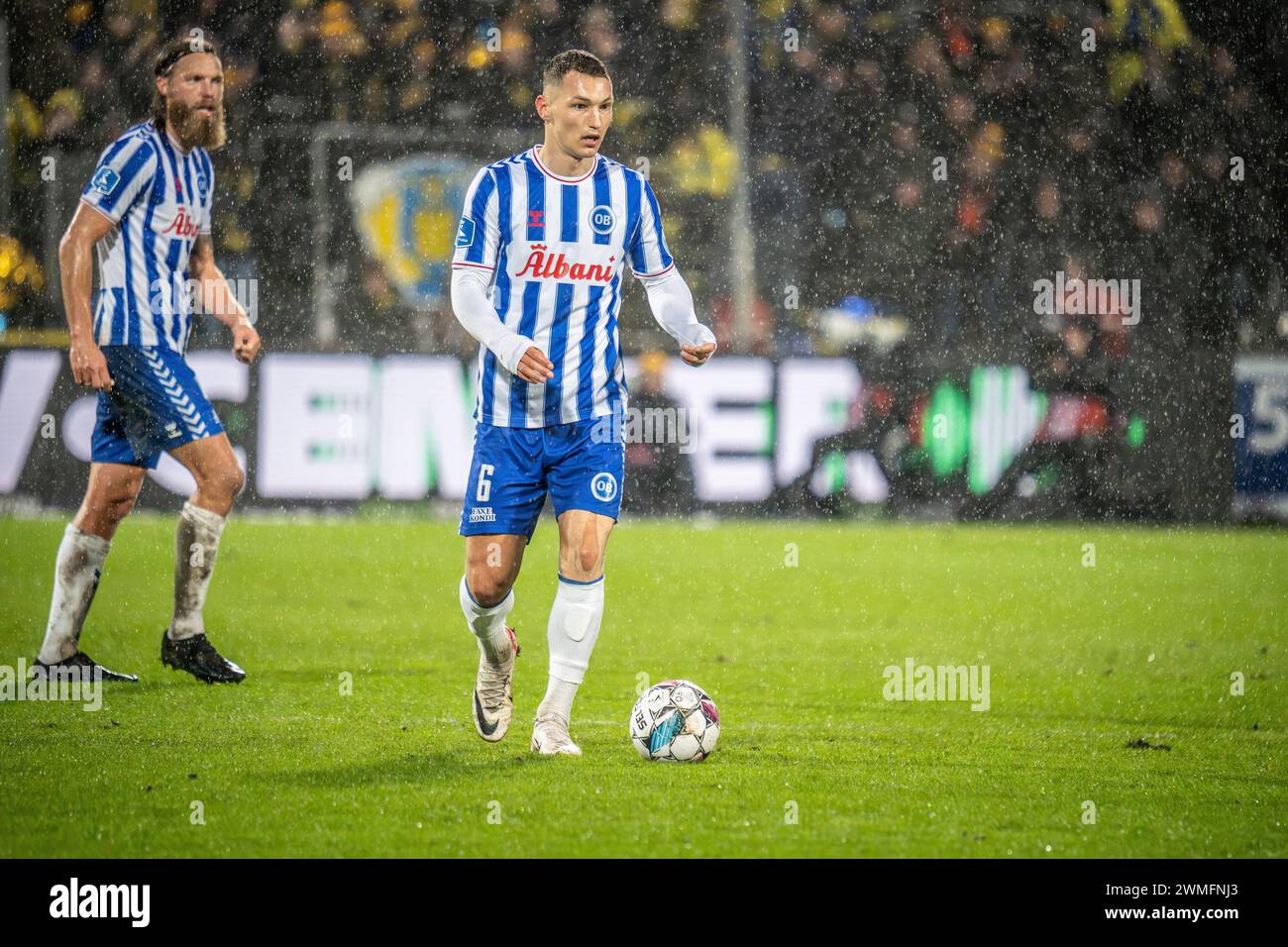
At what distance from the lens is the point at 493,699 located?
507cm

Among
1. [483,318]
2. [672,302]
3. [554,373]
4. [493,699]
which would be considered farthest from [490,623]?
[672,302]

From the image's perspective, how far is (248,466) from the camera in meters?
11.8

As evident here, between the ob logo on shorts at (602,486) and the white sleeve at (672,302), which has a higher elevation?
the white sleeve at (672,302)

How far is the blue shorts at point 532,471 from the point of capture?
489cm

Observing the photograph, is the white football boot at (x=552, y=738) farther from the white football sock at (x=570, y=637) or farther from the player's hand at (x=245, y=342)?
the player's hand at (x=245, y=342)

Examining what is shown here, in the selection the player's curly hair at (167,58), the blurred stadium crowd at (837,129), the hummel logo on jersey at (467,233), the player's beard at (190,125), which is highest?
the blurred stadium crowd at (837,129)

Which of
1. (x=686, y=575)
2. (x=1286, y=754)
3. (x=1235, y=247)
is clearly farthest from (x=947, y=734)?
(x=1235, y=247)


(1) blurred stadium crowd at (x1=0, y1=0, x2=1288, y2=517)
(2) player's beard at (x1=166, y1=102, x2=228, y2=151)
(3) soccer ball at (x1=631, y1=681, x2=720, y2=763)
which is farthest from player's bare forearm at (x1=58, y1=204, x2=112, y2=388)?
(1) blurred stadium crowd at (x1=0, y1=0, x2=1288, y2=517)

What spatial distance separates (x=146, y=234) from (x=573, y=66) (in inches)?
83.0

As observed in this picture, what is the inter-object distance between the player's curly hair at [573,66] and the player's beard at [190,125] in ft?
5.77

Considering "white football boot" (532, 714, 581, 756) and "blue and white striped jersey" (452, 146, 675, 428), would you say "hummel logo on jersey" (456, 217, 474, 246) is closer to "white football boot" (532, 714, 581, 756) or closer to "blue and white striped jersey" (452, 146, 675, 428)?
"blue and white striped jersey" (452, 146, 675, 428)

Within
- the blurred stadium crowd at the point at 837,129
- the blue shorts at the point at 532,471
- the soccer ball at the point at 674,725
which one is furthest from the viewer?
the blurred stadium crowd at the point at 837,129

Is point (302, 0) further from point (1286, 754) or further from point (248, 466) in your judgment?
point (1286, 754)

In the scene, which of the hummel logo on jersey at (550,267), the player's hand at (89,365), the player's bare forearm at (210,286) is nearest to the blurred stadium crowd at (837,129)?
the player's bare forearm at (210,286)
